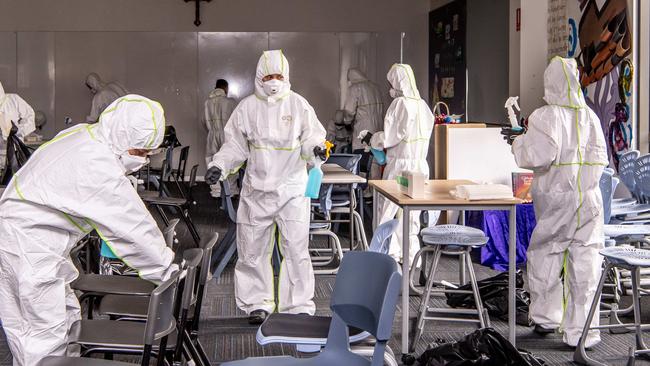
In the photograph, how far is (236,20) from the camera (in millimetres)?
12609

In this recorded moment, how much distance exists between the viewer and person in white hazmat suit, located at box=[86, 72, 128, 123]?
462 inches

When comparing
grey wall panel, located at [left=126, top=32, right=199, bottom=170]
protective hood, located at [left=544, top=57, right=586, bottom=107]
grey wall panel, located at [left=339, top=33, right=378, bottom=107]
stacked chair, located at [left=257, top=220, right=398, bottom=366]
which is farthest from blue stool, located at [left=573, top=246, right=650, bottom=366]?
grey wall panel, located at [left=126, top=32, right=199, bottom=170]

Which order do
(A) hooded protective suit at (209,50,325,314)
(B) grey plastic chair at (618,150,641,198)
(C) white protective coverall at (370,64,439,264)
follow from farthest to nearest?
(C) white protective coverall at (370,64,439,264), (B) grey plastic chair at (618,150,641,198), (A) hooded protective suit at (209,50,325,314)

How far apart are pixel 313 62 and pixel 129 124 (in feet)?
32.4

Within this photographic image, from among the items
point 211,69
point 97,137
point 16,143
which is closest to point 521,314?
point 97,137

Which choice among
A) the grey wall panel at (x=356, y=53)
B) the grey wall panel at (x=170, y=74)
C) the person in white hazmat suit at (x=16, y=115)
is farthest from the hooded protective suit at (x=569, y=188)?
the grey wall panel at (x=170, y=74)

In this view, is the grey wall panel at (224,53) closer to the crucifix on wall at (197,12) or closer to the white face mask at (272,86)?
the crucifix on wall at (197,12)

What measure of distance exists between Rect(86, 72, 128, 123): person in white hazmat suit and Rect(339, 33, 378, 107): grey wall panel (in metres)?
3.06

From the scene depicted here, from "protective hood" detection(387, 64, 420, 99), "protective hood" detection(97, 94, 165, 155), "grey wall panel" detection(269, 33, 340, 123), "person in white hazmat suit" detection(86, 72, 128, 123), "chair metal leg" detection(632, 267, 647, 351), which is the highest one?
"grey wall panel" detection(269, 33, 340, 123)

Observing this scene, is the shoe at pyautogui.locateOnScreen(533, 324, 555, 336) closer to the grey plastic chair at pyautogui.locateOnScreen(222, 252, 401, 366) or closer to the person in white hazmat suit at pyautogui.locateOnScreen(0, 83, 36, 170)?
the grey plastic chair at pyautogui.locateOnScreen(222, 252, 401, 366)

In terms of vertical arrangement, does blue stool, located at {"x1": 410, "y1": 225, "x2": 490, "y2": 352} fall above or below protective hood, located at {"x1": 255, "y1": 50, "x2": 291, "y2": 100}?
below

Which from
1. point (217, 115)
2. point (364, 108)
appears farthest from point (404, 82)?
point (217, 115)

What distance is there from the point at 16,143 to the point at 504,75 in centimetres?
472

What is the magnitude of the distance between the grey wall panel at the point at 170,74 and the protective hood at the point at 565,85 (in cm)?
875
